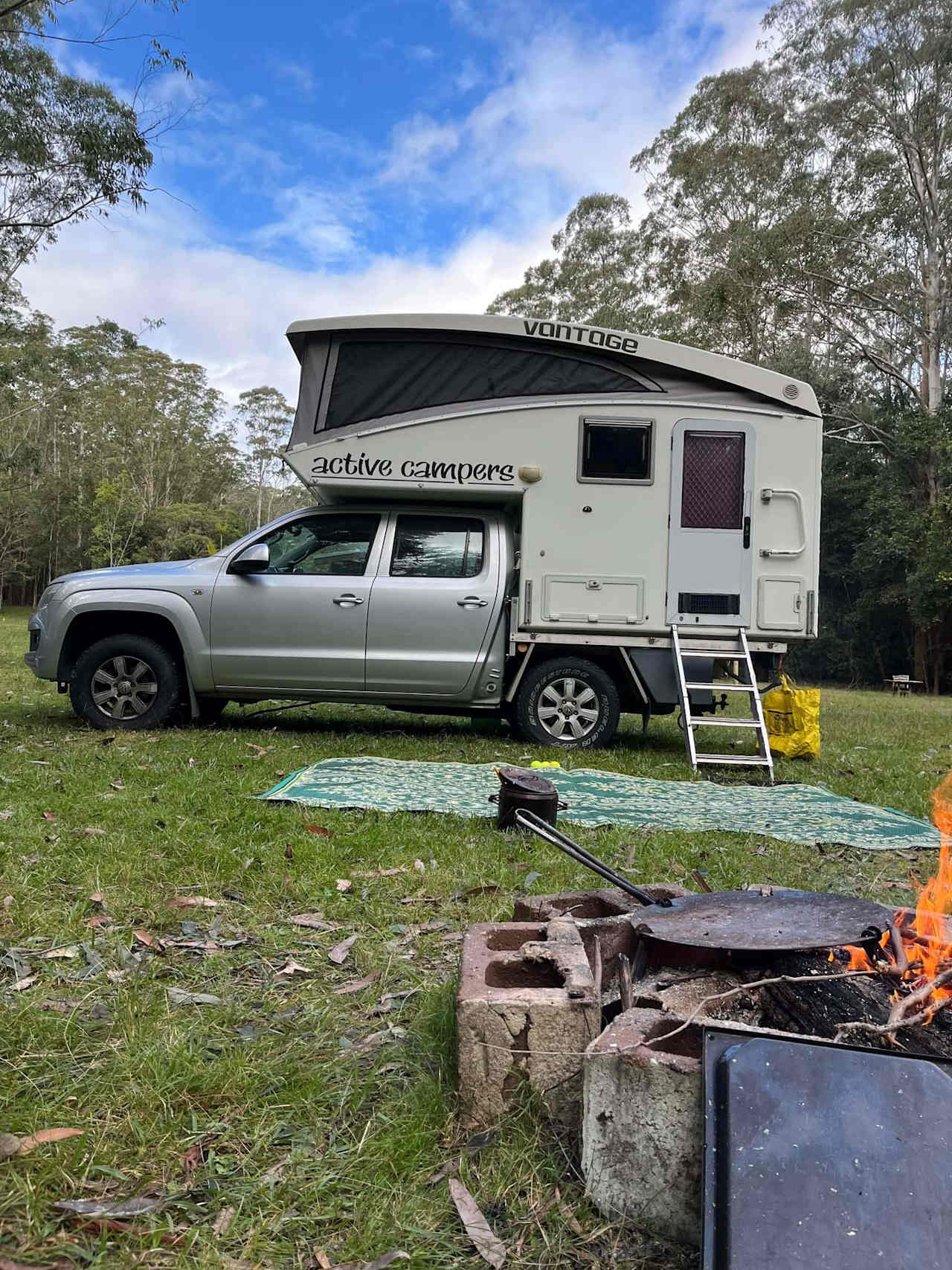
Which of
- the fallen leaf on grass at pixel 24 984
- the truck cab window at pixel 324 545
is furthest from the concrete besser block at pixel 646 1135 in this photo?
the truck cab window at pixel 324 545

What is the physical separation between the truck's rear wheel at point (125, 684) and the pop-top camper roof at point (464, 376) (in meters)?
1.98

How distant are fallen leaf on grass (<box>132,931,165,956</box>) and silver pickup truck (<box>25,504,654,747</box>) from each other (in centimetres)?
408

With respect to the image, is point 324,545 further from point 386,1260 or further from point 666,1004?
point 386,1260

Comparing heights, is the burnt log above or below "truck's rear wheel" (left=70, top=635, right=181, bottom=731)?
below

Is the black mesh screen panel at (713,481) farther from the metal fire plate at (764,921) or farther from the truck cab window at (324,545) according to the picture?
the metal fire plate at (764,921)

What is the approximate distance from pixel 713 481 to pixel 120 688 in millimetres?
4865

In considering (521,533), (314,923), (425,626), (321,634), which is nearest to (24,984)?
(314,923)

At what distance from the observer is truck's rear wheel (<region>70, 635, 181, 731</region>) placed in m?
6.91

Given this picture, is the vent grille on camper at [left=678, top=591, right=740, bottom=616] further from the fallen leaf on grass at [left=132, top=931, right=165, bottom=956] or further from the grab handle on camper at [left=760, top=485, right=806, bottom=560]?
the fallen leaf on grass at [left=132, top=931, right=165, bottom=956]

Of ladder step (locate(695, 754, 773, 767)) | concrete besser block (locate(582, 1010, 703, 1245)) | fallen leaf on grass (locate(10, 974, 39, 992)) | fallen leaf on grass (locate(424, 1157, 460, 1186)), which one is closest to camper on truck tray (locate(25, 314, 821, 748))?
ladder step (locate(695, 754, 773, 767))

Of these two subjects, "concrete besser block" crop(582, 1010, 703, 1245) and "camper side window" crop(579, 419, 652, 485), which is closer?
"concrete besser block" crop(582, 1010, 703, 1245)

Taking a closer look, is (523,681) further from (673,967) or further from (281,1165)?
(281,1165)

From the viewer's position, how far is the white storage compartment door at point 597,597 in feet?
22.9

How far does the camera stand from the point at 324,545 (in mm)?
7152
